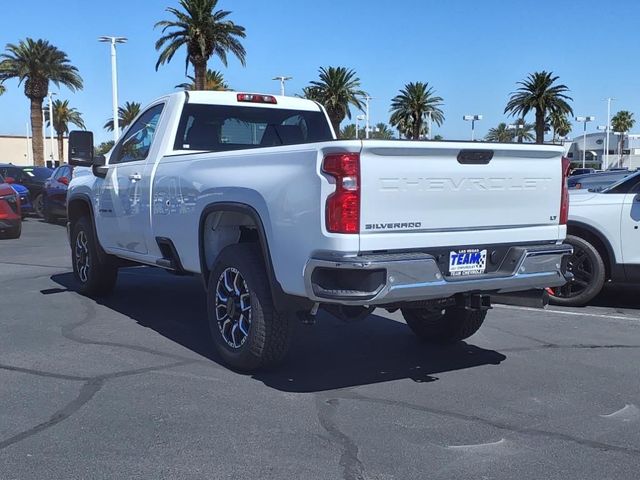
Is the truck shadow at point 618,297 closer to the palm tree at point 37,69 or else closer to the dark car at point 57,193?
the dark car at point 57,193

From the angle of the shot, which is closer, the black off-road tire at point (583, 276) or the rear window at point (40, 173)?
the black off-road tire at point (583, 276)

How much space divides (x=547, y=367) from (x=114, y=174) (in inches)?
185

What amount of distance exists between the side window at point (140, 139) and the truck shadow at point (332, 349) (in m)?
1.69

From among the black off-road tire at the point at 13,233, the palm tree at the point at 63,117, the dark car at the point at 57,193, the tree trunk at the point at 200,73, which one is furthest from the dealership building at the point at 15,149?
the black off-road tire at the point at 13,233

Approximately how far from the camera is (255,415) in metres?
4.57

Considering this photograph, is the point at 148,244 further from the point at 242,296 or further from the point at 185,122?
Answer: the point at 242,296

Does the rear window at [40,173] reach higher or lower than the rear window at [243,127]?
lower

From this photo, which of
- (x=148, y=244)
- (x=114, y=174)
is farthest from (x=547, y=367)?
(x=114, y=174)

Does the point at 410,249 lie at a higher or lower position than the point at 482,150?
lower

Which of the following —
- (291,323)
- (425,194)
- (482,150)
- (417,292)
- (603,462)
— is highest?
(482,150)

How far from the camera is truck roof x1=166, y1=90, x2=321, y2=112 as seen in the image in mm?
7008

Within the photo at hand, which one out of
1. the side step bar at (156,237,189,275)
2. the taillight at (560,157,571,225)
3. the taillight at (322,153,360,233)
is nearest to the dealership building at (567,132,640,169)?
the taillight at (560,157,571,225)

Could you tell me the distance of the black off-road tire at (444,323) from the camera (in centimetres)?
622

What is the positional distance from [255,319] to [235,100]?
2.86m
